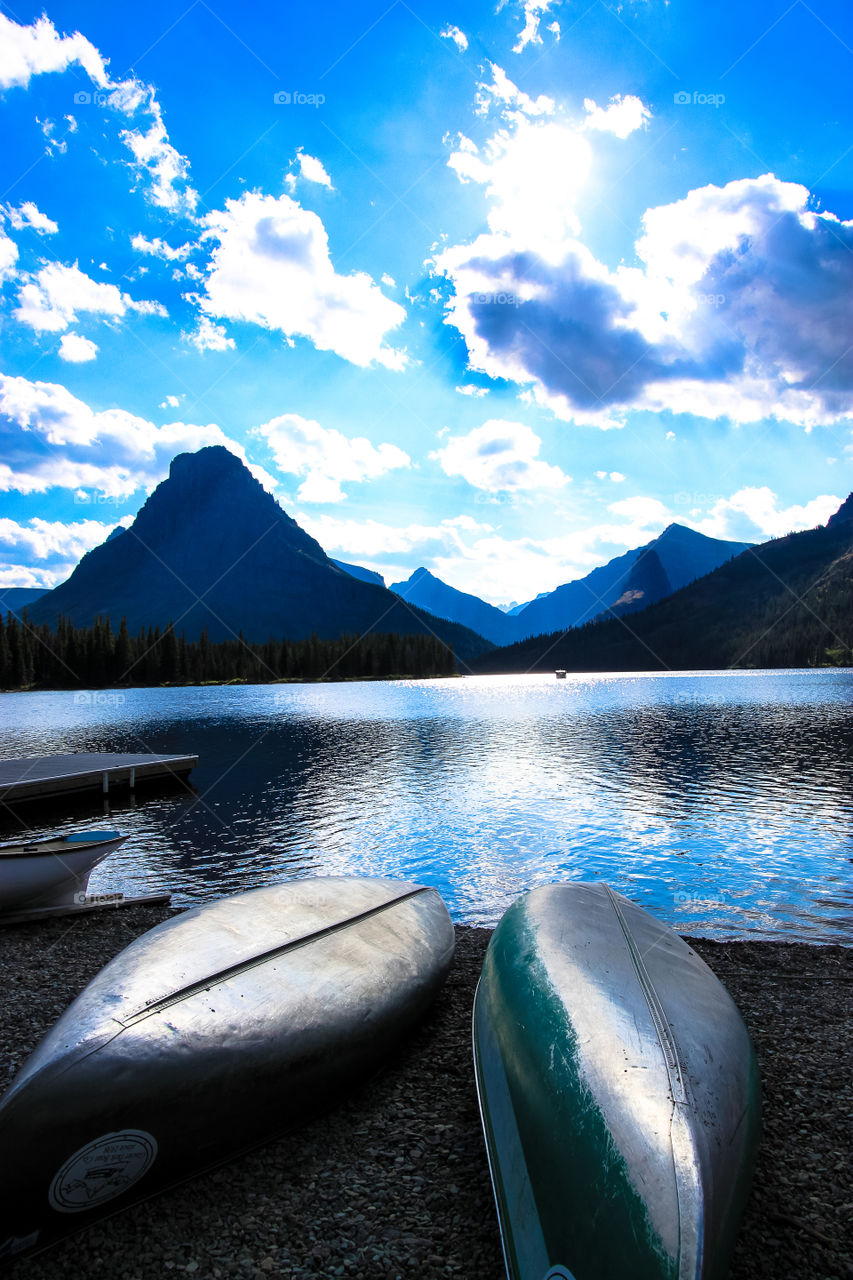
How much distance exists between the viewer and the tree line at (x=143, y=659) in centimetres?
14062

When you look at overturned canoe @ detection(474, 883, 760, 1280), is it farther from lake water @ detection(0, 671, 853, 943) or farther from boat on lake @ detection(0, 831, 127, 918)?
boat on lake @ detection(0, 831, 127, 918)

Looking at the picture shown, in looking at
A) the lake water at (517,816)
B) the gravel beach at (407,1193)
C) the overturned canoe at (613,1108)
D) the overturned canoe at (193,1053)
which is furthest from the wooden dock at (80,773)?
the overturned canoe at (613,1108)

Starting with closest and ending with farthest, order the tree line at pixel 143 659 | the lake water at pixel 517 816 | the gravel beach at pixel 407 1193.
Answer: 1. the gravel beach at pixel 407 1193
2. the lake water at pixel 517 816
3. the tree line at pixel 143 659

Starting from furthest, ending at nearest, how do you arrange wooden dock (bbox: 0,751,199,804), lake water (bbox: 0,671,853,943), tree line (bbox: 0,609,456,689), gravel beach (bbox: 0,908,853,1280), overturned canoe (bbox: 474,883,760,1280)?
tree line (bbox: 0,609,456,689) → wooden dock (bbox: 0,751,199,804) → lake water (bbox: 0,671,853,943) → gravel beach (bbox: 0,908,853,1280) → overturned canoe (bbox: 474,883,760,1280)

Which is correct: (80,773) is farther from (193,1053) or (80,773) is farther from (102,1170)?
(102,1170)

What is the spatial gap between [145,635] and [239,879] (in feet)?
540

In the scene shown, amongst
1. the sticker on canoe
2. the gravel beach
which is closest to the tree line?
the gravel beach

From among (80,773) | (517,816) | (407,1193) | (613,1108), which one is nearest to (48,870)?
(407,1193)

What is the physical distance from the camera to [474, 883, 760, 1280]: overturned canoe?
3.46 metres

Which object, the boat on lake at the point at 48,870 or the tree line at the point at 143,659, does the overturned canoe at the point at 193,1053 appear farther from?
the tree line at the point at 143,659

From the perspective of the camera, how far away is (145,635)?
546ft

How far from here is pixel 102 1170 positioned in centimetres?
449

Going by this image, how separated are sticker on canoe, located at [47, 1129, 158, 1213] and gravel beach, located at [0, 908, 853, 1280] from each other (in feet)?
0.79

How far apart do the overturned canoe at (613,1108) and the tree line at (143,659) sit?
13848cm
